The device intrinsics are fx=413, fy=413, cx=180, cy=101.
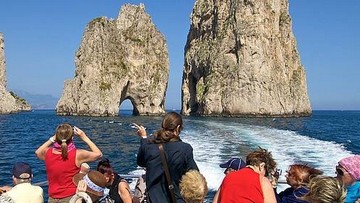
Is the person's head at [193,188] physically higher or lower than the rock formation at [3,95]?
lower

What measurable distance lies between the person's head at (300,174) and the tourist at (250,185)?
52cm

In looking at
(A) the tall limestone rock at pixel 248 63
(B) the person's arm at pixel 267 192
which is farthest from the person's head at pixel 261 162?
(A) the tall limestone rock at pixel 248 63

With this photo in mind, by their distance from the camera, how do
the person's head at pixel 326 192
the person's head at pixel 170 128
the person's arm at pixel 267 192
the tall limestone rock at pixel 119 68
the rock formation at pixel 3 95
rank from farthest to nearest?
the rock formation at pixel 3 95, the tall limestone rock at pixel 119 68, the person's head at pixel 170 128, the person's arm at pixel 267 192, the person's head at pixel 326 192

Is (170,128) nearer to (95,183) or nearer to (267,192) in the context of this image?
(95,183)

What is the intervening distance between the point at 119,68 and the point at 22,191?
313 feet

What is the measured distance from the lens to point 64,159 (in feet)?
17.5

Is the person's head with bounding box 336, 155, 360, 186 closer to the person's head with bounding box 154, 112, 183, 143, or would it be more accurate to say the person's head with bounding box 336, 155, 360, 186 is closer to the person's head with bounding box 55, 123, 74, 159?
the person's head with bounding box 154, 112, 183, 143

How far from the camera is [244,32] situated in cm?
9462

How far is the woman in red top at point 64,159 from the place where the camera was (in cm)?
525

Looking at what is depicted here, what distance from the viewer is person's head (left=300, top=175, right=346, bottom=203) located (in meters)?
3.43

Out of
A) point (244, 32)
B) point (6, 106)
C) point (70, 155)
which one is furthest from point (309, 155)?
point (6, 106)

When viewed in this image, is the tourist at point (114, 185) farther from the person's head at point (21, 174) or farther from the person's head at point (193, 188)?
the person's head at point (193, 188)

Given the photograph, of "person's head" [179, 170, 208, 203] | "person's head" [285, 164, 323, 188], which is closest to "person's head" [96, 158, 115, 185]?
"person's head" [179, 170, 208, 203]

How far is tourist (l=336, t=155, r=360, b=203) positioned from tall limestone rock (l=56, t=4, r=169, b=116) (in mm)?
89997
